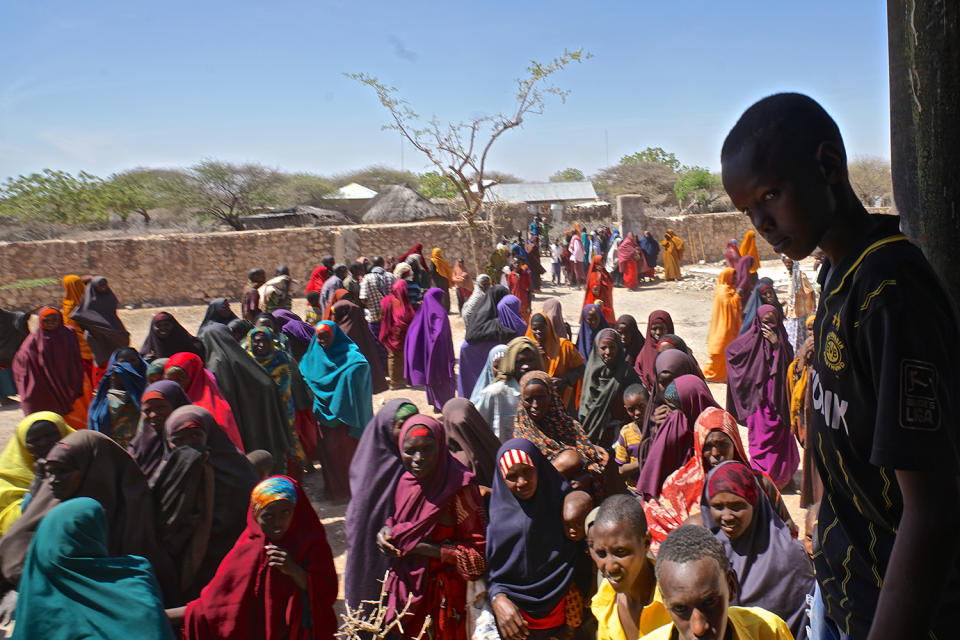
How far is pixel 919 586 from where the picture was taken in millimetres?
887

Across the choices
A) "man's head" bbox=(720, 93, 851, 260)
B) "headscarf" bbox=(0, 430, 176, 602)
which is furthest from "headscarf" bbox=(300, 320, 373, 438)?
"man's head" bbox=(720, 93, 851, 260)

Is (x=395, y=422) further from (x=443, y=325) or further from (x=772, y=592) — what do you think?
(x=443, y=325)

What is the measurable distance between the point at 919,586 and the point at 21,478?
4422mm

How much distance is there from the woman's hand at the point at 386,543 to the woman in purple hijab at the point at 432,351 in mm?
5220

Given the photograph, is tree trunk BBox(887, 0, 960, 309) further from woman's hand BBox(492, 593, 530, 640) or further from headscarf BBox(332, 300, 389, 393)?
headscarf BBox(332, 300, 389, 393)

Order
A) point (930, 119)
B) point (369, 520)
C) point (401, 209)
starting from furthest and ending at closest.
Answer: point (401, 209), point (369, 520), point (930, 119)

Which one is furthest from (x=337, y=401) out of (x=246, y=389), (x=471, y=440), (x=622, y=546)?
(x=622, y=546)

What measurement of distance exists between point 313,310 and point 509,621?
7055 mm

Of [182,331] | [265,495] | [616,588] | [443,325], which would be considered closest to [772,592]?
[616,588]

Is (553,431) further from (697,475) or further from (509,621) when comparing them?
(509,621)

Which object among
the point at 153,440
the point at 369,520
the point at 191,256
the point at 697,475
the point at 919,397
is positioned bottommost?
the point at 369,520

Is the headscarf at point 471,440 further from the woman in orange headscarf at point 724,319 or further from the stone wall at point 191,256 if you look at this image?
the stone wall at point 191,256

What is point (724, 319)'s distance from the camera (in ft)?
32.2

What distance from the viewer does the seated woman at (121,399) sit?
16.9 feet
